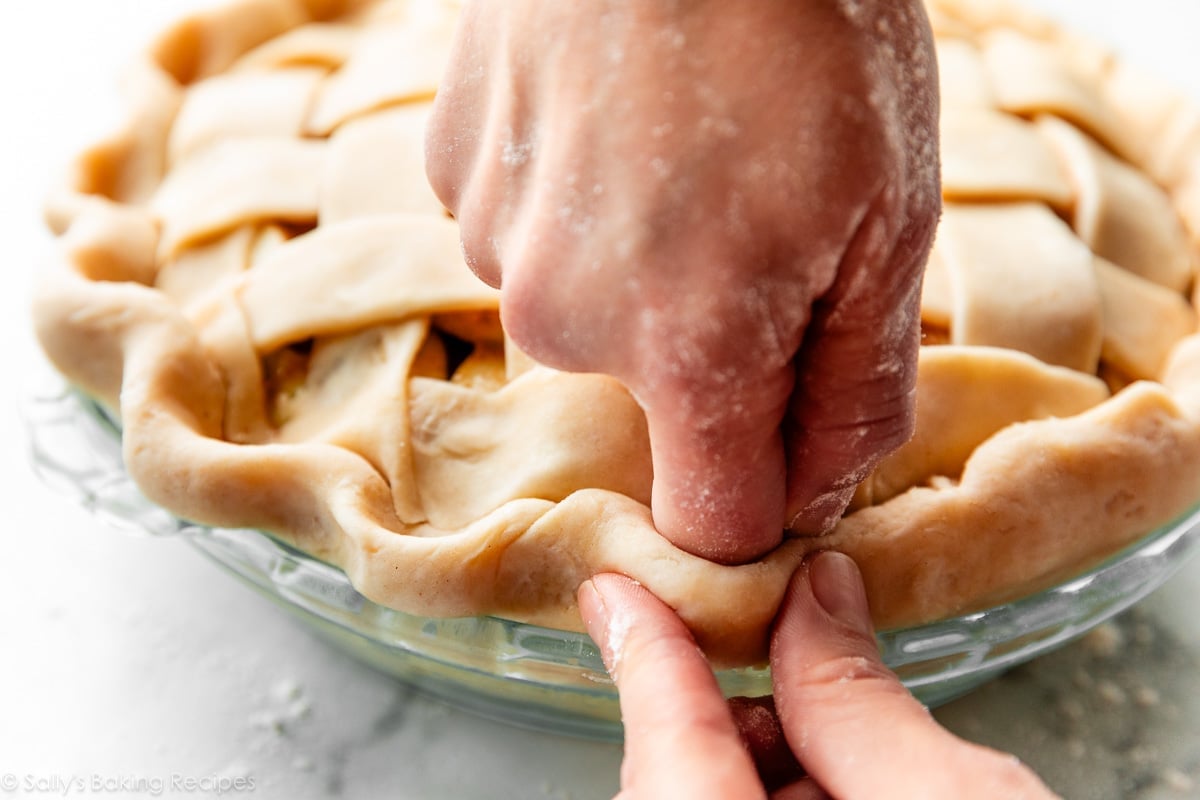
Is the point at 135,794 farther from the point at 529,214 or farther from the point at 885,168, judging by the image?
the point at 885,168

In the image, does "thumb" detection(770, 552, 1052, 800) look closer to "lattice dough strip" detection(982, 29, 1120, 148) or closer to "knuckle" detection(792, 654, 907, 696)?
"knuckle" detection(792, 654, 907, 696)

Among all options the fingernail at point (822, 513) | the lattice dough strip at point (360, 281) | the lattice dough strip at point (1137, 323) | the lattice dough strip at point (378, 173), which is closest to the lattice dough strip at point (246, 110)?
the lattice dough strip at point (378, 173)

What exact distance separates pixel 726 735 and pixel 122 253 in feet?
2.44

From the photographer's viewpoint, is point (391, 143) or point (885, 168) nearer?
point (885, 168)

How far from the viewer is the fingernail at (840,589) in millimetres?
753

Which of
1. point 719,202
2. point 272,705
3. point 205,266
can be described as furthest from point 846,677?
point 205,266

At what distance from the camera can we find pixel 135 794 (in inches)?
37.1

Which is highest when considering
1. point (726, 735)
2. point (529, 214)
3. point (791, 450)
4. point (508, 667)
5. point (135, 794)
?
point (529, 214)

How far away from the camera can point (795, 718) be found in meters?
0.70

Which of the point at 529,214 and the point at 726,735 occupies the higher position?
the point at 529,214

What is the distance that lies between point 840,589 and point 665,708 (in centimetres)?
17

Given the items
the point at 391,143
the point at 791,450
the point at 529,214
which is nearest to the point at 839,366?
the point at 791,450

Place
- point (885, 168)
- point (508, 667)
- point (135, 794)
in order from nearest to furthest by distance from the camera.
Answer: point (885, 168) → point (508, 667) → point (135, 794)

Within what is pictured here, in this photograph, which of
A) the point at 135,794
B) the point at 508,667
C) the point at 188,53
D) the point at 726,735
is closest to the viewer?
the point at 726,735
